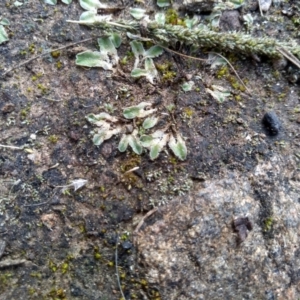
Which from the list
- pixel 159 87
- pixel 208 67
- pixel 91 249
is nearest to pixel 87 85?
pixel 159 87

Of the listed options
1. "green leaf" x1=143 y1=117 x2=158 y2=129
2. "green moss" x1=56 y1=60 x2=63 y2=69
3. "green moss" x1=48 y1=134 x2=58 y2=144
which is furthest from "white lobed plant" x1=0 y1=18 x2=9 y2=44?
"green leaf" x1=143 y1=117 x2=158 y2=129

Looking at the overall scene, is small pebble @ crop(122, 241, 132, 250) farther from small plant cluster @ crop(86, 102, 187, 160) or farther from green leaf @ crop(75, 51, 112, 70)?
green leaf @ crop(75, 51, 112, 70)

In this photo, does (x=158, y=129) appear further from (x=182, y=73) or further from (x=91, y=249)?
(x=91, y=249)

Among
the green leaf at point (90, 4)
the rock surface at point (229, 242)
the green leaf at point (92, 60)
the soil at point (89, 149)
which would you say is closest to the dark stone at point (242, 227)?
the rock surface at point (229, 242)

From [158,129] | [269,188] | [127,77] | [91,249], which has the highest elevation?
[127,77]

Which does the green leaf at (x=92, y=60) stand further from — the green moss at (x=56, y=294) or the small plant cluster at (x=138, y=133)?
the green moss at (x=56, y=294)

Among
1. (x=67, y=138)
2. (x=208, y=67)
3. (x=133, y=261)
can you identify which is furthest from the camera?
(x=208, y=67)

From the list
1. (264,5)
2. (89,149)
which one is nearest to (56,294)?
(89,149)
